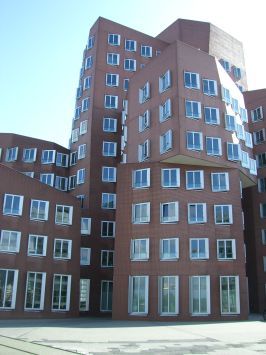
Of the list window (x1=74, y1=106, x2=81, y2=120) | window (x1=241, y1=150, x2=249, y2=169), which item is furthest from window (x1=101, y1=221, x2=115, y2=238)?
window (x1=241, y1=150, x2=249, y2=169)

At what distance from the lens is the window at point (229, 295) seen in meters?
41.0

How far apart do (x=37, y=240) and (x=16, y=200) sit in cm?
447

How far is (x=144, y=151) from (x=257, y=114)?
23.4 meters

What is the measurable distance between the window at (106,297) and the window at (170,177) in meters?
15.7

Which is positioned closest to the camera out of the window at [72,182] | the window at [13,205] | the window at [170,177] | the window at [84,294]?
the window at [13,205]

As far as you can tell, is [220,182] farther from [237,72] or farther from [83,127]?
[237,72]

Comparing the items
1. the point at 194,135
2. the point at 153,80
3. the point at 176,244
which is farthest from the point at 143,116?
the point at 176,244

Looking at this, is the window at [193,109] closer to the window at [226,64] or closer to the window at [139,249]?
the window at [139,249]

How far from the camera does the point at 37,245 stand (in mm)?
43812

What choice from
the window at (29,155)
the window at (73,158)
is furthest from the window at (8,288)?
the window at (29,155)

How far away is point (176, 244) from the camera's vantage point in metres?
43.0

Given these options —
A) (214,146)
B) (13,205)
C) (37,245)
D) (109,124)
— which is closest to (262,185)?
(214,146)

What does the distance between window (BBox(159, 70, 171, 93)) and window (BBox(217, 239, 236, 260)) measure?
17298 millimetres

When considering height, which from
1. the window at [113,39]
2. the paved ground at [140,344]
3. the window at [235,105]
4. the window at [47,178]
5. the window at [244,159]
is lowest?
the paved ground at [140,344]
